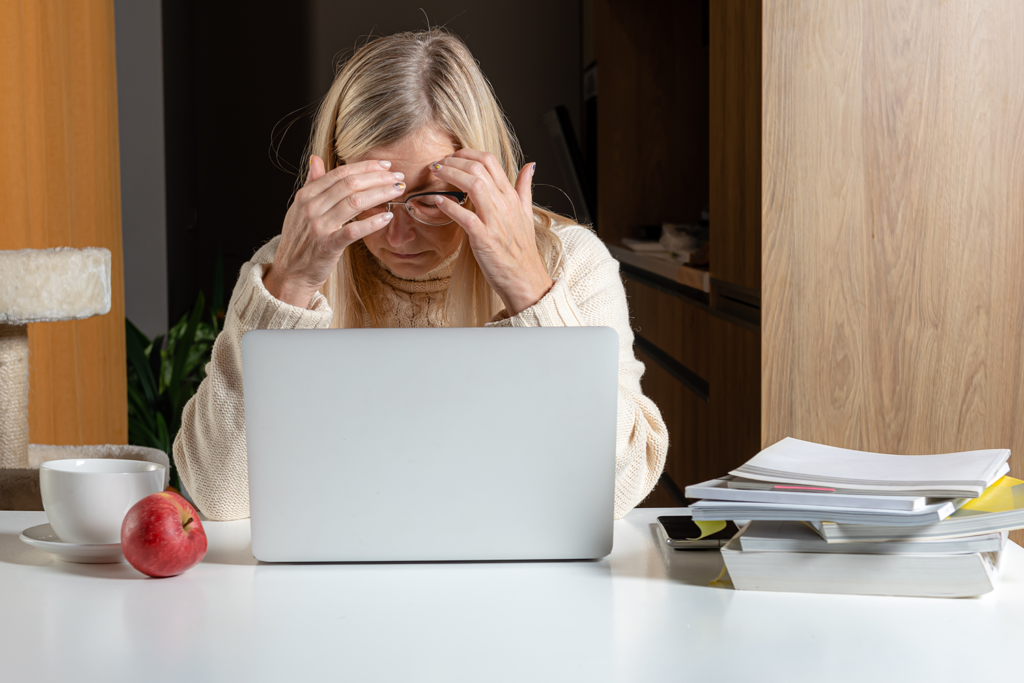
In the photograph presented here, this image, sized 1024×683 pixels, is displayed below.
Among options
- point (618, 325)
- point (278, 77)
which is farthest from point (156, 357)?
point (618, 325)

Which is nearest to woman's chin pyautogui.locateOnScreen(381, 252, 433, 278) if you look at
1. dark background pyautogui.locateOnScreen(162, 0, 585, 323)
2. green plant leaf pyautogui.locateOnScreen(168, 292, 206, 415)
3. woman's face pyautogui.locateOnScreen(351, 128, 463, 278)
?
woman's face pyautogui.locateOnScreen(351, 128, 463, 278)

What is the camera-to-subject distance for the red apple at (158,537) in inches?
31.7

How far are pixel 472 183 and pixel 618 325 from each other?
1.19 ft

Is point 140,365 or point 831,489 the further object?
point 140,365

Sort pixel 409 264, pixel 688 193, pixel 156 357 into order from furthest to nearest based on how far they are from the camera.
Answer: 1. pixel 688 193
2. pixel 156 357
3. pixel 409 264

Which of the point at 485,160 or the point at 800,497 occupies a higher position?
the point at 485,160

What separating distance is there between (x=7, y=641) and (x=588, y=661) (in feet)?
1.46

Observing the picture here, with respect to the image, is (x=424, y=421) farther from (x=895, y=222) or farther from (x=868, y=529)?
(x=895, y=222)

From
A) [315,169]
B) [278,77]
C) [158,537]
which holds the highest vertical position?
[278,77]

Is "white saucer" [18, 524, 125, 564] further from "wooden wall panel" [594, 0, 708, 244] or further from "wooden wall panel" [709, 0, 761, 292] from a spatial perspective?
"wooden wall panel" [594, 0, 708, 244]

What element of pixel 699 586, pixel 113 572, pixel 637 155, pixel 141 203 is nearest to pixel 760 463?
pixel 699 586

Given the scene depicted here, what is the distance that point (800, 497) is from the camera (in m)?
0.79

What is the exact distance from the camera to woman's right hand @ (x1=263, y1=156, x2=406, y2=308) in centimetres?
113

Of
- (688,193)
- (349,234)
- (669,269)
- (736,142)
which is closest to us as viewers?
(349,234)
